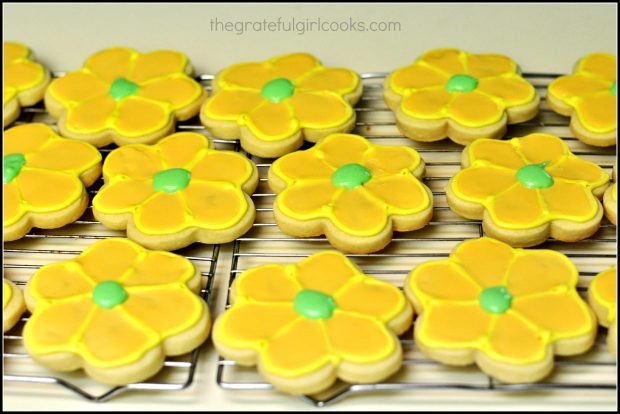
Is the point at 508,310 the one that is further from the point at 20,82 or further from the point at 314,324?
the point at 20,82

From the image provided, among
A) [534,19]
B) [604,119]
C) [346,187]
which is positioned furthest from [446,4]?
[346,187]

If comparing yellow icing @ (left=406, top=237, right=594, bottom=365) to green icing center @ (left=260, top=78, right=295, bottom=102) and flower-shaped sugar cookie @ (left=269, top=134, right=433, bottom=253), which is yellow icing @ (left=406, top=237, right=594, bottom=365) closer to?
flower-shaped sugar cookie @ (left=269, top=134, right=433, bottom=253)

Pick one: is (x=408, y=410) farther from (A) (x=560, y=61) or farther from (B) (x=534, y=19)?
(B) (x=534, y=19)

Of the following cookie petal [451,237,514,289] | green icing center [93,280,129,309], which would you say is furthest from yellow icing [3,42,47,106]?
cookie petal [451,237,514,289]

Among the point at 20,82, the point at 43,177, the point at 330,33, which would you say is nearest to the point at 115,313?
the point at 43,177

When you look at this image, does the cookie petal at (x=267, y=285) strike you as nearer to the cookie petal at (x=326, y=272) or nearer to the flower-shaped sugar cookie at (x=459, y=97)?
the cookie petal at (x=326, y=272)

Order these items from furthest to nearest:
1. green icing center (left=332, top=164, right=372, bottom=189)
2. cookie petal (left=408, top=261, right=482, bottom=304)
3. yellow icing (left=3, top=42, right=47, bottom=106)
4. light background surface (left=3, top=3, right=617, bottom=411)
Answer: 1. light background surface (left=3, top=3, right=617, bottom=411)
2. yellow icing (left=3, top=42, right=47, bottom=106)
3. green icing center (left=332, top=164, right=372, bottom=189)
4. cookie petal (left=408, top=261, right=482, bottom=304)
